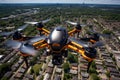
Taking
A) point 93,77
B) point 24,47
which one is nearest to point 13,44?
point 24,47

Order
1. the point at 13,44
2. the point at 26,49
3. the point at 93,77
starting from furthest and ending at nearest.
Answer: the point at 93,77
the point at 13,44
the point at 26,49

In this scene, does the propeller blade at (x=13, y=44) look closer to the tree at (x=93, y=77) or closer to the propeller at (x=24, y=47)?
the propeller at (x=24, y=47)

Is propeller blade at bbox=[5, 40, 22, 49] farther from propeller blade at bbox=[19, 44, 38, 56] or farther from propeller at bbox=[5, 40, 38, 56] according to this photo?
propeller blade at bbox=[19, 44, 38, 56]

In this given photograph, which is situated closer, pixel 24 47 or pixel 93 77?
pixel 24 47

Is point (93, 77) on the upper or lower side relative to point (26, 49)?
lower

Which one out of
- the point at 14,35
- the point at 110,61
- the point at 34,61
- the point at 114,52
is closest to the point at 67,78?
the point at 34,61

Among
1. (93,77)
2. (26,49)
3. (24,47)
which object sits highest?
(24,47)

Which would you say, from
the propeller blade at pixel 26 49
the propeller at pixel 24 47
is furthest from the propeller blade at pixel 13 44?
the propeller blade at pixel 26 49

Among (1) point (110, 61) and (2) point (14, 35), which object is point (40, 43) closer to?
(2) point (14, 35)

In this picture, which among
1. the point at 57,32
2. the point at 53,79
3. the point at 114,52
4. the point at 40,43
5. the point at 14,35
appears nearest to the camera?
the point at 57,32


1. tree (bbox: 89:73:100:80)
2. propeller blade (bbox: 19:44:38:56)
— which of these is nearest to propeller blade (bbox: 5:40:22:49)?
propeller blade (bbox: 19:44:38:56)

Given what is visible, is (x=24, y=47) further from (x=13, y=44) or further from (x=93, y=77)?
(x=93, y=77)
